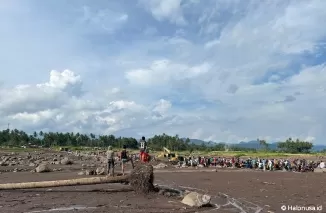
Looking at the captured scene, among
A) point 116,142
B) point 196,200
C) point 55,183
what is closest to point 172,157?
point 55,183

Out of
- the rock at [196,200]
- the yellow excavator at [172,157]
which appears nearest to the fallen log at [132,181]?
the rock at [196,200]

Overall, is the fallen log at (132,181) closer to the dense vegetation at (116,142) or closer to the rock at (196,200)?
the rock at (196,200)

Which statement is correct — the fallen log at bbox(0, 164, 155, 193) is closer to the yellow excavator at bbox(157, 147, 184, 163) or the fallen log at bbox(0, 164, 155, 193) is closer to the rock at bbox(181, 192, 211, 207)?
the rock at bbox(181, 192, 211, 207)

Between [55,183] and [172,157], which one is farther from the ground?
[172,157]

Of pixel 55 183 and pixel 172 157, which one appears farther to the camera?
pixel 172 157

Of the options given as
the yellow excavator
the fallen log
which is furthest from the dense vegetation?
the fallen log

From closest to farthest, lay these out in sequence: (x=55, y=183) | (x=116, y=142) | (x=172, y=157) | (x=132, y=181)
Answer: (x=132, y=181), (x=55, y=183), (x=172, y=157), (x=116, y=142)

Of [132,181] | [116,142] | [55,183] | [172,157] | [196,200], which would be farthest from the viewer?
[116,142]

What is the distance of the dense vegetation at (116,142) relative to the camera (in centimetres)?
Result: 13512

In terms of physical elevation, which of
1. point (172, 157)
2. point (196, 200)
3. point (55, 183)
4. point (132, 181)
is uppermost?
point (172, 157)

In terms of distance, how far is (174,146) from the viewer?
14638 cm

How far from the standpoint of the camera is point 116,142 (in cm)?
17075

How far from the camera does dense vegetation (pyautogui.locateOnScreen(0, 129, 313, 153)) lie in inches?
5320

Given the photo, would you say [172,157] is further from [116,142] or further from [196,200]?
[116,142]
